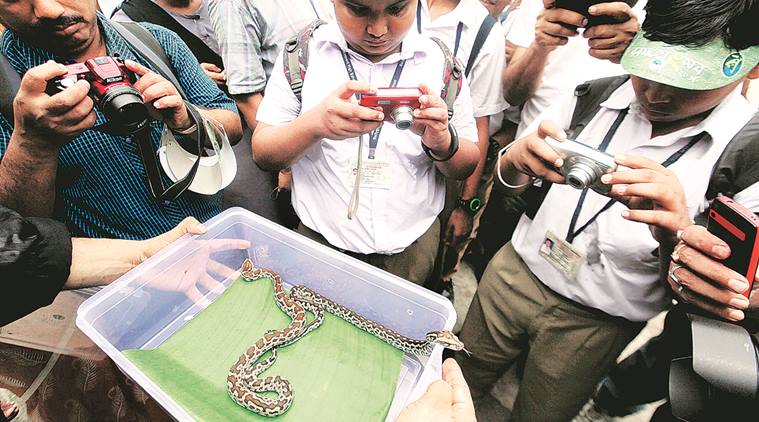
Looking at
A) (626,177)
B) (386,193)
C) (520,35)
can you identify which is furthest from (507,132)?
(626,177)

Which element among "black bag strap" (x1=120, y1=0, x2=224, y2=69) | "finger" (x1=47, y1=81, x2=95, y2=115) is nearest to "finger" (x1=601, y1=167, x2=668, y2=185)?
"finger" (x1=47, y1=81, x2=95, y2=115)

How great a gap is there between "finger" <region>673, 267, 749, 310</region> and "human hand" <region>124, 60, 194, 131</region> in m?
1.92

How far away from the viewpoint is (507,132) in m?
2.99

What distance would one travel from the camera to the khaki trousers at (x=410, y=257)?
2039 millimetres

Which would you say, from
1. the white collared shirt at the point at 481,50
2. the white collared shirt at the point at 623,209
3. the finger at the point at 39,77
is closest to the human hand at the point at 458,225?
the white collared shirt at the point at 481,50

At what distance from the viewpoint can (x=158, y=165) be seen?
1765 millimetres

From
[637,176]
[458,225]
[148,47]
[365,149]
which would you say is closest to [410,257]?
[365,149]

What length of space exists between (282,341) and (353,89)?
102 centimetres

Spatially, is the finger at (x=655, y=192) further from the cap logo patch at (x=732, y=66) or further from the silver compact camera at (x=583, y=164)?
the cap logo patch at (x=732, y=66)

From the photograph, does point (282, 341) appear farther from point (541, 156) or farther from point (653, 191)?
point (653, 191)

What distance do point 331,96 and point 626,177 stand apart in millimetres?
1069

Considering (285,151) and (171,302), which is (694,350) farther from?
(171,302)

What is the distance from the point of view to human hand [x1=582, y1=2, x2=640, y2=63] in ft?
5.41

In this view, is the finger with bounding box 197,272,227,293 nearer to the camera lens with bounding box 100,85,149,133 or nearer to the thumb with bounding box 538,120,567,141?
the camera lens with bounding box 100,85,149,133
